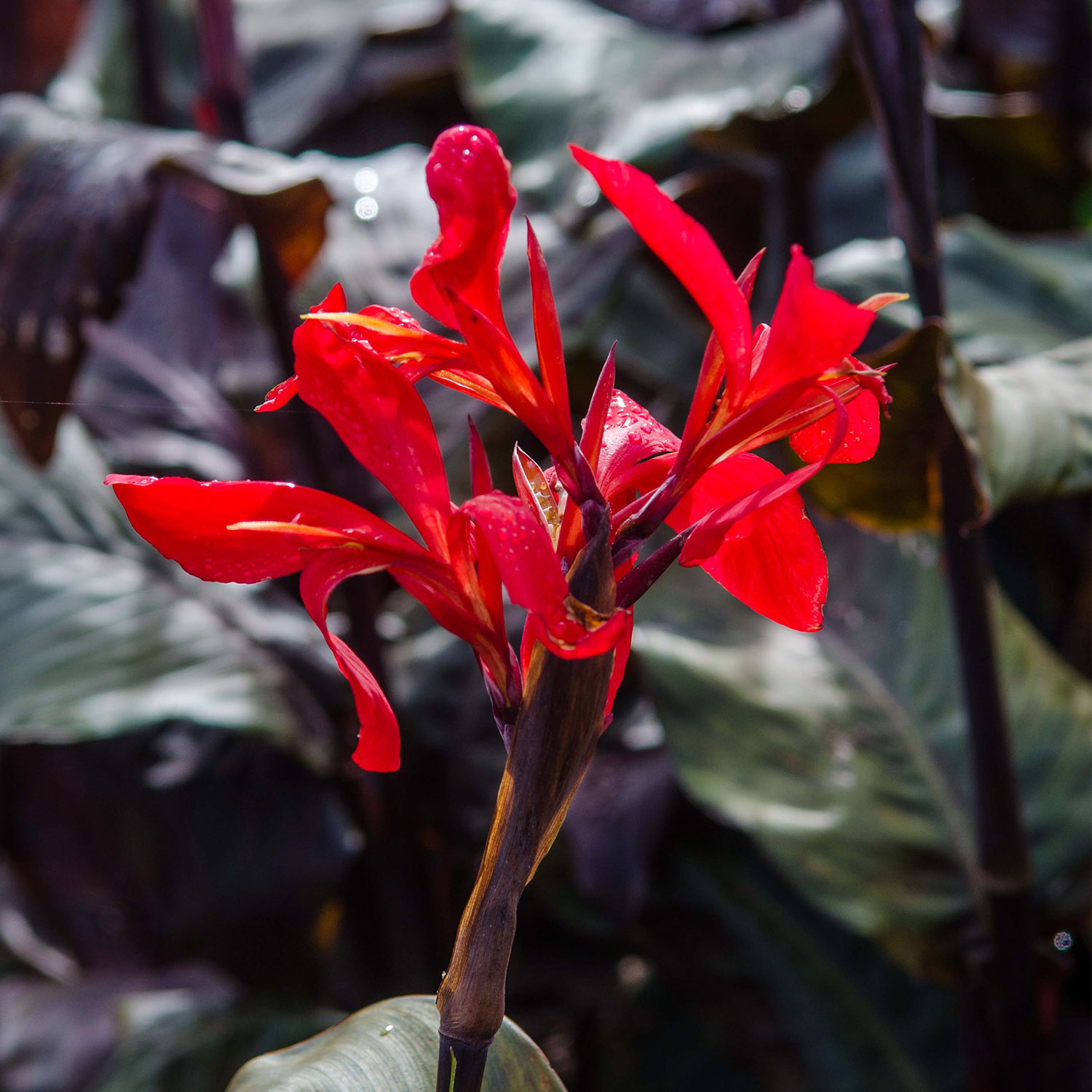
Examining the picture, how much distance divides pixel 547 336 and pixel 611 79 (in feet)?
2.07

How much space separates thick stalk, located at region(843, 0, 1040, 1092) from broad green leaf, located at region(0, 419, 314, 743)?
1.25 feet

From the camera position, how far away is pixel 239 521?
0.21 meters

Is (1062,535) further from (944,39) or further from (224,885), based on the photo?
(224,885)

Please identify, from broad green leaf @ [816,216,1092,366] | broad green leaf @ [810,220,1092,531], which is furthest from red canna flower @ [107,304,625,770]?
broad green leaf @ [816,216,1092,366]

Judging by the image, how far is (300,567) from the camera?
22 cm

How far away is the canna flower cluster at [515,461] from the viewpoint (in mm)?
191

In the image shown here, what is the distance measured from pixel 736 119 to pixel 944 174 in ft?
1.25

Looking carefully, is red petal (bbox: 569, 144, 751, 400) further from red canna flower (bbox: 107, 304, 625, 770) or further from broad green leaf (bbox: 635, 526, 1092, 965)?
broad green leaf (bbox: 635, 526, 1092, 965)

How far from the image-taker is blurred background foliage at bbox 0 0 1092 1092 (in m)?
0.55

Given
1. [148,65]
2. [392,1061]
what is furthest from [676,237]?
[148,65]

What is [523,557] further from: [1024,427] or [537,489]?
[1024,427]

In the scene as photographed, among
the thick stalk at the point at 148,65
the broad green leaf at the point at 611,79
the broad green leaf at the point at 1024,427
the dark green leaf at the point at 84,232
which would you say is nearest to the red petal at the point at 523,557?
the broad green leaf at the point at 1024,427

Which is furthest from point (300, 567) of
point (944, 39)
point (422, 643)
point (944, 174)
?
point (944, 39)

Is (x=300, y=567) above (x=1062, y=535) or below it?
above
